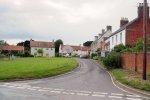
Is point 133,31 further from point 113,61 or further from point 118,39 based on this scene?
point 113,61

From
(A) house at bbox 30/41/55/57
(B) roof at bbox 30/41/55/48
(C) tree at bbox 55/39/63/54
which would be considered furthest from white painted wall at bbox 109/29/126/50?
(C) tree at bbox 55/39/63/54

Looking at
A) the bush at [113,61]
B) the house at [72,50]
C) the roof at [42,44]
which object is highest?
the roof at [42,44]

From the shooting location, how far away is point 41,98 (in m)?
15.9

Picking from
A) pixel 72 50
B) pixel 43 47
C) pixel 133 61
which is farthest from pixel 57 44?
pixel 133 61

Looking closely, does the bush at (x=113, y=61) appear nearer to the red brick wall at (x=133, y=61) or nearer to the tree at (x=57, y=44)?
the red brick wall at (x=133, y=61)

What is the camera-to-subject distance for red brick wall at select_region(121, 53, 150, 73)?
92.0 ft

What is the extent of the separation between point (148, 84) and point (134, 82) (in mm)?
1450

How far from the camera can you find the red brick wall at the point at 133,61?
28.1 metres

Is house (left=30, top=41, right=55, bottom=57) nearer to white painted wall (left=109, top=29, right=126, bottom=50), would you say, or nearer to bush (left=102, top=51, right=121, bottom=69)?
white painted wall (left=109, top=29, right=126, bottom=50)

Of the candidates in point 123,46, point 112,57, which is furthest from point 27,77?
point 123,46

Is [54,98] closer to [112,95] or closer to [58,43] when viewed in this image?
[112,95]

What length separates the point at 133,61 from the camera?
3116 cm

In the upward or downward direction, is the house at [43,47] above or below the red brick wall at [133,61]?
above

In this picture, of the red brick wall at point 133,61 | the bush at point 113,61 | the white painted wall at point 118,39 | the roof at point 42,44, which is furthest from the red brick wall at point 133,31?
the roof at point 42,44
